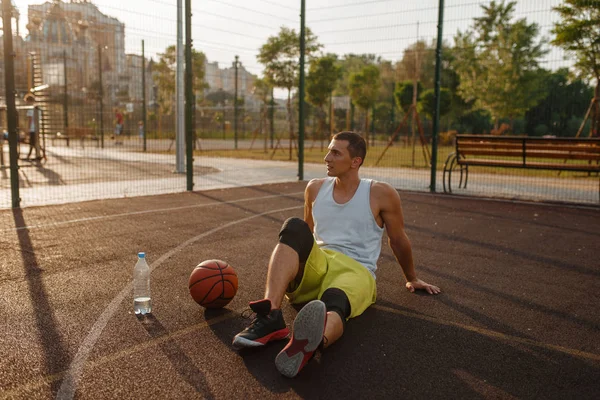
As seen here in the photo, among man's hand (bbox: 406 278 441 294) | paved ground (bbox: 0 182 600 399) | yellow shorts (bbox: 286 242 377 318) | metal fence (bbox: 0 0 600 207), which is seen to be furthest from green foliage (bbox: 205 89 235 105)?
yellow shorts (bbox: 286 242 377 318)

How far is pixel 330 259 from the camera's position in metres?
3.82

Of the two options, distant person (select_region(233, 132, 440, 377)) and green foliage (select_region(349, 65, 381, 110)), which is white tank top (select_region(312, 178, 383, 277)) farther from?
green foliage (select_region(349, 65, 381, 110))

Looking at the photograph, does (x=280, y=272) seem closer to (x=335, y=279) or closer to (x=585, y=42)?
(x=335, y=279)

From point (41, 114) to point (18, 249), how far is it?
30.7 feet

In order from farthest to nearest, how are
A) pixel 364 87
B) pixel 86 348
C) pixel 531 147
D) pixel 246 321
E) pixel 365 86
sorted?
pixel 365 86 < pixel 364 87 < pixel 531 147 < pixel 246 321 < pixel 86 348

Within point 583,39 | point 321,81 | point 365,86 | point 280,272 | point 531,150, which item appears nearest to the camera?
point 280,272

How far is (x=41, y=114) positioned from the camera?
1403 cm

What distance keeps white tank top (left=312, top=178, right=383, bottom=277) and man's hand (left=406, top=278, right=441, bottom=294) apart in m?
0.62

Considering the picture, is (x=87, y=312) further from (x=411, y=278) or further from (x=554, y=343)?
(x=554, y=343)

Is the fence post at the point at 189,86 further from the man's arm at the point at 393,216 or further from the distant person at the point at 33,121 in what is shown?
the man's arm at the point at 393,216

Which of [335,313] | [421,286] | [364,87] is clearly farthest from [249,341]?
[364,87]

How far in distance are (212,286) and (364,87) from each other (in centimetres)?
2631

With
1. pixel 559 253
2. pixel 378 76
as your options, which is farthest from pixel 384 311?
pixel 378 76

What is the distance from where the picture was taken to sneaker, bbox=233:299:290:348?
3147mm
